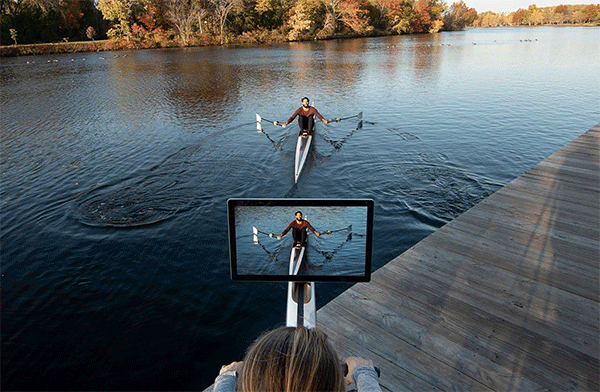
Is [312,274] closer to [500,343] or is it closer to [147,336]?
[500,343]

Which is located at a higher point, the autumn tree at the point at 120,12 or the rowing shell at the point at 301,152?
the autumn tree at the point at 120,12

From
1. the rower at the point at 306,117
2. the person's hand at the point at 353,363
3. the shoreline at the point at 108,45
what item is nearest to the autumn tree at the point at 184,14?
the shoreline at the point at 108,45

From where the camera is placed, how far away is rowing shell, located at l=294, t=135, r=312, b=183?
1250 centimetres

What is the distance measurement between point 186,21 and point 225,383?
75047 millimetres

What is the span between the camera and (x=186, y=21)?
67.2 metres

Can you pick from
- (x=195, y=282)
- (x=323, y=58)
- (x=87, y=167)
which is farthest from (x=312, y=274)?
(x=323, y=58)

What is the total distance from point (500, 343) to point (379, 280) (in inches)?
61.3

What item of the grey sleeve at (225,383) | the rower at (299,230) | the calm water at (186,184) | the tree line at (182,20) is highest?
the tree line at (182,20)

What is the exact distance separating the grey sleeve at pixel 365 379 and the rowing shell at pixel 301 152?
33.7ft

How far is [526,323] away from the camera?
4273 millimetres

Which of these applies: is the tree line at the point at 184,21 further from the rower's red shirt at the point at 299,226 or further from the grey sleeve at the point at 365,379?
the grey sleeve at the point at 365,379

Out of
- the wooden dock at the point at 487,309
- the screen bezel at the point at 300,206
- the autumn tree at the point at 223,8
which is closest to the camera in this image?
the screen bezel at the point at 300,206

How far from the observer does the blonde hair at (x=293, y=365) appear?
1.25 meters

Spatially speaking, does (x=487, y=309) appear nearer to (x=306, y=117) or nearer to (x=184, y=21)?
(x=306, y=117)
